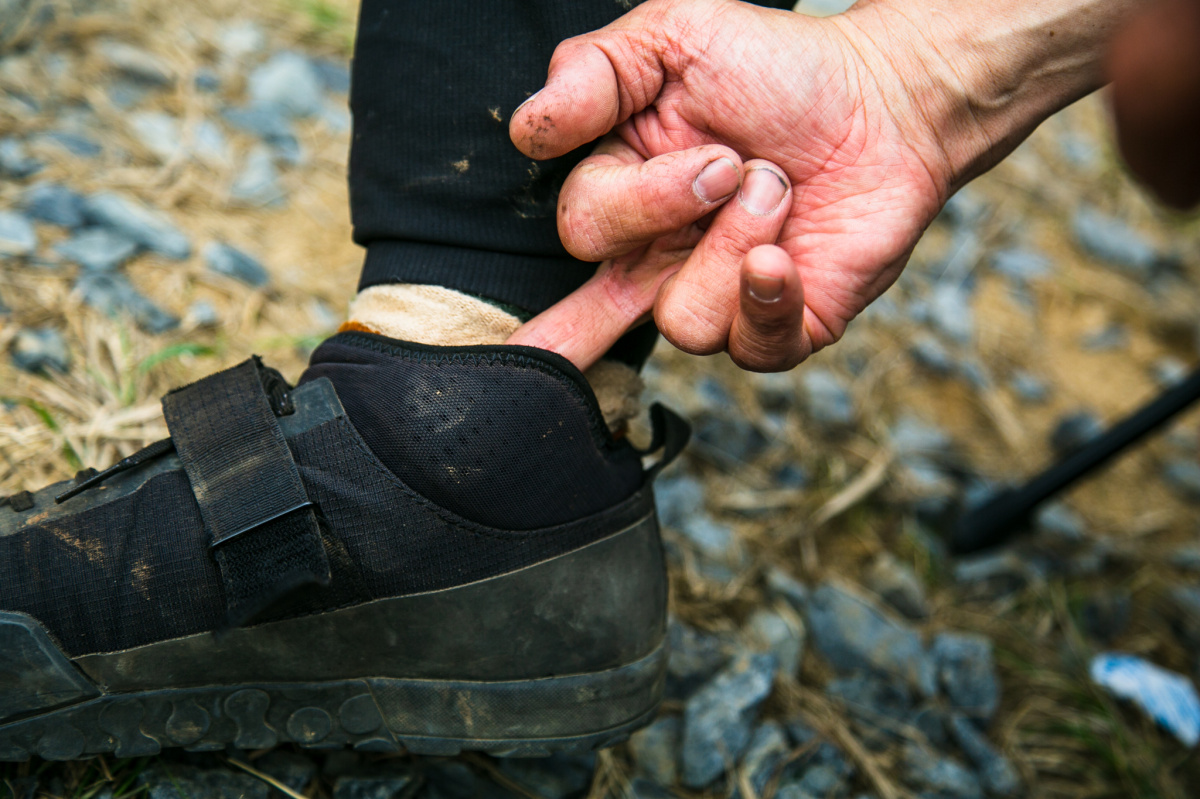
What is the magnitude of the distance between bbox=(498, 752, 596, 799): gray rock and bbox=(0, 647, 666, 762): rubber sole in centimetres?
14

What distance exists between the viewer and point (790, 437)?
1.63 m

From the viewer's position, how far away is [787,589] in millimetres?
1335

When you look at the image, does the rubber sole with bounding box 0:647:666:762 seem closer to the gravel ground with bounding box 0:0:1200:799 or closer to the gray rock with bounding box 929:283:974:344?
the gravel ground with bounding box 0:0:1200:799

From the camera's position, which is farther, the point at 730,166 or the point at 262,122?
the point at 262,122

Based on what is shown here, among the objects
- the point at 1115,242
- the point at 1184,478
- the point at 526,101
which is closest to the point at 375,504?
the point at 526,101

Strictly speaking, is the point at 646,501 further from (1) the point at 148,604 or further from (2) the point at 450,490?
(1) the point at 148,604

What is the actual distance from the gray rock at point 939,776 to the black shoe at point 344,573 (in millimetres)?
484

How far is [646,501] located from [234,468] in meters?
0.46

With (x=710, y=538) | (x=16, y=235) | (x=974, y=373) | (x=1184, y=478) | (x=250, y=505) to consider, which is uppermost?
(x=250, y=505)

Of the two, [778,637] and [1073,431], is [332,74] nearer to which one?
[778,637]

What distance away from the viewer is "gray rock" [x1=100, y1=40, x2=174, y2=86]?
5.69 feet

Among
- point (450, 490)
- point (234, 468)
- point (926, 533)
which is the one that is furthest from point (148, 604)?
point (926, 533)

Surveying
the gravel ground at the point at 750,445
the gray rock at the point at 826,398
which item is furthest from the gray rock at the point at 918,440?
the gray rock at the point at 826,398

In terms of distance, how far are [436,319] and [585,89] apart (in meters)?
0.31
